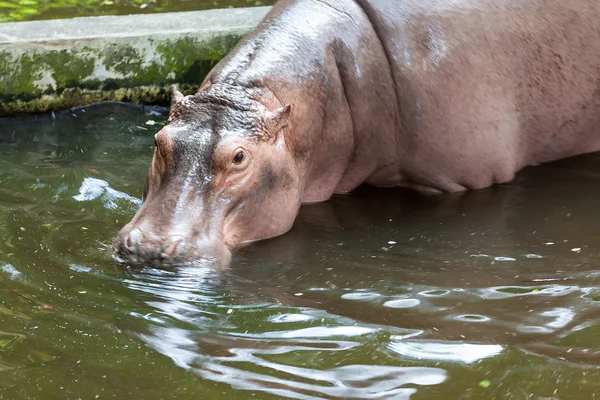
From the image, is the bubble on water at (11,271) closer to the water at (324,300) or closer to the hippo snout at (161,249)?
the water at (324,300)

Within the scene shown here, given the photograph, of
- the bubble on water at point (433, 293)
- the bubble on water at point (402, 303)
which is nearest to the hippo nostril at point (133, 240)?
the bubble on water at point (402, 303)

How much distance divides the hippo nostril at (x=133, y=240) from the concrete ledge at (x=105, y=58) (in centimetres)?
284

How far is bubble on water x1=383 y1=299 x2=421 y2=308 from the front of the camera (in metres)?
→ 3.92

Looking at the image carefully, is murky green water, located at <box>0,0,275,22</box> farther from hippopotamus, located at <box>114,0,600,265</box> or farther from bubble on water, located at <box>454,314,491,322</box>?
bubble on water, located at <box>454,314,491,322</box>

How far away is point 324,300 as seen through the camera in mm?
4004

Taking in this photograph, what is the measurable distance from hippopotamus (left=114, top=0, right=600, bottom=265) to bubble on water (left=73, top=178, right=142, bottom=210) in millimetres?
598

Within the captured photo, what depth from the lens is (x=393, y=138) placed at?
5.33 metres

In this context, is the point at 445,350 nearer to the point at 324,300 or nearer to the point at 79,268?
the point at 324,300

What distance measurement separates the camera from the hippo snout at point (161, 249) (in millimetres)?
4230

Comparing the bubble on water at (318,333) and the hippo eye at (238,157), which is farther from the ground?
the hippo eye at (238,157)

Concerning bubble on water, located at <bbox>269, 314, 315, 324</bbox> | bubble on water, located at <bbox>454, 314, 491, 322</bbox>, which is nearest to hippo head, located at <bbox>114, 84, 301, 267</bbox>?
bubble on water, located at <bbox>269, 314, 315, 324</bbox>

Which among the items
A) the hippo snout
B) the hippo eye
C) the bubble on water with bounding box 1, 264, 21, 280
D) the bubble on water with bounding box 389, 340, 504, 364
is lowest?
the bubble on water with bounding box 1, 264, 21, 280

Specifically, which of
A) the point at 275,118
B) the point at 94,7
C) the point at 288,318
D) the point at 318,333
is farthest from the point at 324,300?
the point at 94,7

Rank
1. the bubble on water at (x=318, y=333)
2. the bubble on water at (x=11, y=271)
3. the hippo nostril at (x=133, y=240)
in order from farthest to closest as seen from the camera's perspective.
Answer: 1. the hippo nostril at (x=133, y=240)
2. the bubble on water at (x=11, y=271)
3. the bubble on water at (x=318, y=333)
